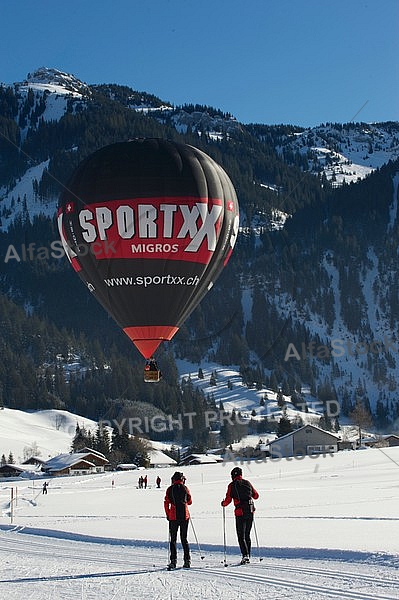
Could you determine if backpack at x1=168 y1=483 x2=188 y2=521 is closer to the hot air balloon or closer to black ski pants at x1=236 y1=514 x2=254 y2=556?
black ski pants at x1=236 y1=514 x2=254 y2=556

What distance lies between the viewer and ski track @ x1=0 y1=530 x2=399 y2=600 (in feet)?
32.7

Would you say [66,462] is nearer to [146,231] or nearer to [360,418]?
[360,418]

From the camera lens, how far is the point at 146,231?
22.8 meters

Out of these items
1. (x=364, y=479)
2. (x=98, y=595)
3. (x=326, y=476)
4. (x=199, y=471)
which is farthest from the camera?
(x=199, y=471)

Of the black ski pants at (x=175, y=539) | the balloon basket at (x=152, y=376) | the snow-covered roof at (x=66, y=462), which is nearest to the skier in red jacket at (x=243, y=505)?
the black ski pants at (x=175, y=539)

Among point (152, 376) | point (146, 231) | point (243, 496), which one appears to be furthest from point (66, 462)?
point (243, 496)

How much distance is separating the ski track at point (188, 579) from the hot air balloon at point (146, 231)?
9.04m

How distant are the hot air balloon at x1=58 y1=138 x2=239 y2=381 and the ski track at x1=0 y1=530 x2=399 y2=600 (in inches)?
356

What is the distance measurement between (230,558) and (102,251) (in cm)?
1215

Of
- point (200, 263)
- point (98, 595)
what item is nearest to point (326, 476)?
point (200, 263)

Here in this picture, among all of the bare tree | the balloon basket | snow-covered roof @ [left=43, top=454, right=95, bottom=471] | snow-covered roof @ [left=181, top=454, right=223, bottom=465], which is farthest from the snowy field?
the bare tree

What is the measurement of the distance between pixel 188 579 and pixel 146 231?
12.9 meters

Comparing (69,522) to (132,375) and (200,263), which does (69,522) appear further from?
(132,375)

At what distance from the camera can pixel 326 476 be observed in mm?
46406
